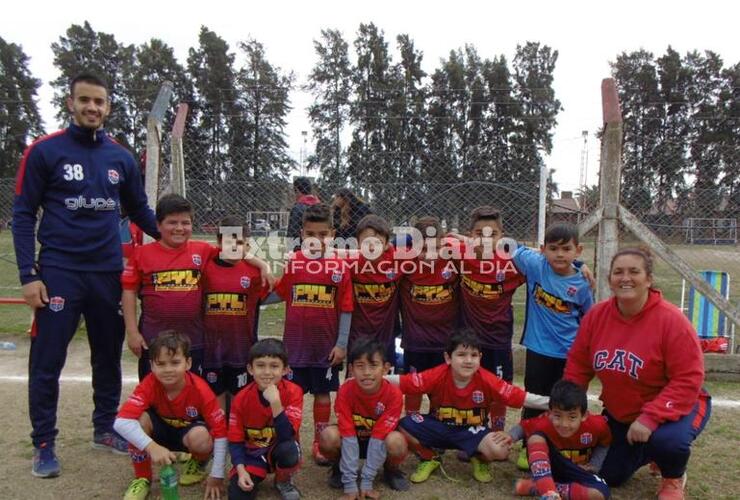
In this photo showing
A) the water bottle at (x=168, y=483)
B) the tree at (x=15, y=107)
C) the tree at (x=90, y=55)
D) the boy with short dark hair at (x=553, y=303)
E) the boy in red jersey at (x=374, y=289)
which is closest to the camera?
the water bottle at (x=168, y=483)

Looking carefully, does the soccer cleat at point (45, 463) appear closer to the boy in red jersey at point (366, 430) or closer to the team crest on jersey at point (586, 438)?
the boy in red jersey at point (366, 430)

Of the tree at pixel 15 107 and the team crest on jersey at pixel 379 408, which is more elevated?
the tree at pixel 15 107

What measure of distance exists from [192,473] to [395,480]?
1.16m

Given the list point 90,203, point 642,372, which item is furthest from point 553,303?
point 90,203

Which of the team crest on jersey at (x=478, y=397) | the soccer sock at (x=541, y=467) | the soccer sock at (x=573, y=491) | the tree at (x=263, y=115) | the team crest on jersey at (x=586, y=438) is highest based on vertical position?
the tree at (x=263, y=115)

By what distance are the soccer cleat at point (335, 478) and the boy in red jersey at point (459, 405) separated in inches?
16.7

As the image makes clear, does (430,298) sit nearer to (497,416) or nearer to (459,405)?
(459,405)

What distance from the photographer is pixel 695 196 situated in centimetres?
754

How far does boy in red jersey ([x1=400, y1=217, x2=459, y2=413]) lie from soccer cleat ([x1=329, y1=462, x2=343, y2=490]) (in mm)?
750

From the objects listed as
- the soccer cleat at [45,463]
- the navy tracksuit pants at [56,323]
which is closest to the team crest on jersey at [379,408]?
the navy tracksuit pants at [56,323]

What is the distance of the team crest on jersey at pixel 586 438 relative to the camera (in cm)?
306

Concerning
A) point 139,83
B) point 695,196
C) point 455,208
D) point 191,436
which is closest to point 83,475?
point 191,436

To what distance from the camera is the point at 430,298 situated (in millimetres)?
3732

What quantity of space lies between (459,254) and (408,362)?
0.85 metres
